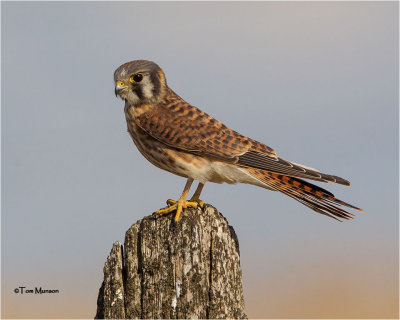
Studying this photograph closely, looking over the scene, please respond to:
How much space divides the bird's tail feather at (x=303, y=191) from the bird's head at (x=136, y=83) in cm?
132

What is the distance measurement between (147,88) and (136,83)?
0.12 m

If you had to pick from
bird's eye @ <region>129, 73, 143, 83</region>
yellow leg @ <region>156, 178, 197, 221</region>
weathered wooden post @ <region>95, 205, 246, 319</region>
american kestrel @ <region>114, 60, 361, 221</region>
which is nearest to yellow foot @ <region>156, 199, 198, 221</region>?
yellow leg @ <region>156, 178, 197, 221</region>

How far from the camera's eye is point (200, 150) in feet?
18.0

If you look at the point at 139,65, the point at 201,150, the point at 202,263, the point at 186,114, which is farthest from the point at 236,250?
the point at 139,65

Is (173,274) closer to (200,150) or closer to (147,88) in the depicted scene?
(200,150)

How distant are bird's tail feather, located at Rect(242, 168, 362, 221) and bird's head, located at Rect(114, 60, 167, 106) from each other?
132 centimetres

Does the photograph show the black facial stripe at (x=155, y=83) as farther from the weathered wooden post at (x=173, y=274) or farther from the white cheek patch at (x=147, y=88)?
the weathered wooden post at (x=173, y=274)

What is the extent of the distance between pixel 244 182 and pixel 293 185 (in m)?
0.52

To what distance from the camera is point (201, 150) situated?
5480 mm

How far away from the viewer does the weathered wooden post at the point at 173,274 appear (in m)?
3.39

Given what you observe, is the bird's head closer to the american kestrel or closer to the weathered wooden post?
the american kestrel

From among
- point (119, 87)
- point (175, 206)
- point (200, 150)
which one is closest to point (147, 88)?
point (119, 87)

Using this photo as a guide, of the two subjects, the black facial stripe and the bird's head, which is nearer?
the bird's head

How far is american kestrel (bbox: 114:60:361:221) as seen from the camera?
5.32 m
